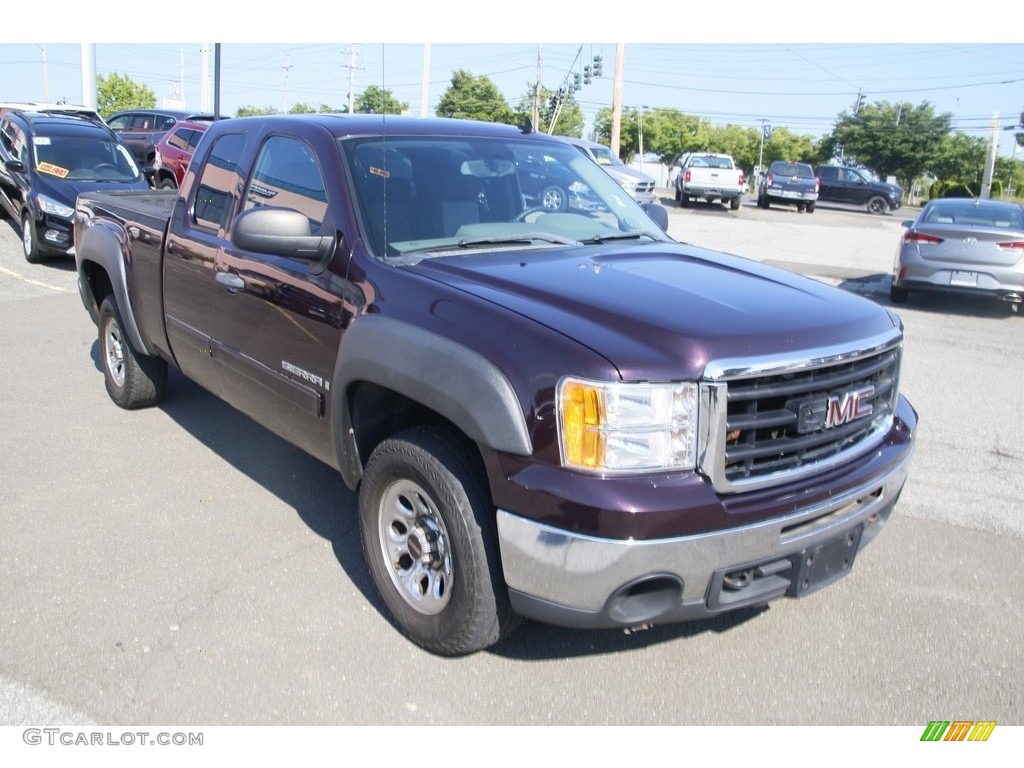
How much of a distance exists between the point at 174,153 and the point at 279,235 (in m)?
14.7

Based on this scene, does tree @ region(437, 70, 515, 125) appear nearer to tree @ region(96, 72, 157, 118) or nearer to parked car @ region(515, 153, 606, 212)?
parked car @ region(515, 153, 606, 212)

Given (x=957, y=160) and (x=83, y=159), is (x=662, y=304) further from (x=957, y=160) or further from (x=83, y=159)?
(x=957, y=160)

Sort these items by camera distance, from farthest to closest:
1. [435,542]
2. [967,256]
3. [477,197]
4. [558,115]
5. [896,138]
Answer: [896,138] → [558,115] → [967,256] → [477,197] → [435,542]

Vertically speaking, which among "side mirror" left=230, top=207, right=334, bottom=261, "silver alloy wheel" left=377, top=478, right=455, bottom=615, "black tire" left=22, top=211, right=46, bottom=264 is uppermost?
"side mirror" left=230, top=207, right=334, bottom=261

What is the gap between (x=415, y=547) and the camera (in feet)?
10.8

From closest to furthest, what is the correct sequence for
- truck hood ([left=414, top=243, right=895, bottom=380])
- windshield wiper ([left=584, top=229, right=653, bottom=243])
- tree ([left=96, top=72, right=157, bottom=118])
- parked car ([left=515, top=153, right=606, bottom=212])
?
truck hood ([left=414, top=243, right=895, bottom=380])
windshield wiper ([left=584, top=229, right=653, bottom=243])
parked car ([left=515, top=153, right=606, bottom=212])
tree ([left=96, top=72, right=157, bottom=118])

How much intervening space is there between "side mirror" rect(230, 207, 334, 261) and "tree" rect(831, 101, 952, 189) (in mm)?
71854

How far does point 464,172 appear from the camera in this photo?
3.99m

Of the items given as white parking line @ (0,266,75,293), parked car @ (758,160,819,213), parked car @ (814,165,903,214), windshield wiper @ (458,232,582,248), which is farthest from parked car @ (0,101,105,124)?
parked car @ (814,165,903,214)

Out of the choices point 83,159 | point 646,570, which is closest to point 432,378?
point 646,570

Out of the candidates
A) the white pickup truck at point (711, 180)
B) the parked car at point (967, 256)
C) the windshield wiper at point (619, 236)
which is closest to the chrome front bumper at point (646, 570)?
the windshield wiper at point (619, 236)

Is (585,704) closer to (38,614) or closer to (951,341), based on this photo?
(38,614)

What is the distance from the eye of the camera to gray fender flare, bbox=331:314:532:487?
109 inches
